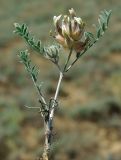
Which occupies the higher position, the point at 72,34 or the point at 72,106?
the point at 72,106

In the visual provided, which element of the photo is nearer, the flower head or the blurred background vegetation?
the flower head

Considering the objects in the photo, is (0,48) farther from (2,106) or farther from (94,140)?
(94,140)

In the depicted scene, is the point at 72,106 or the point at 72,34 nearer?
the point at 72,34

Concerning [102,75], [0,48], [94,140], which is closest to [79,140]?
[94,140]

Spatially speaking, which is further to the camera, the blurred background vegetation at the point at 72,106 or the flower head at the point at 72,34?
the blurred background vegetation at the point at 72,106

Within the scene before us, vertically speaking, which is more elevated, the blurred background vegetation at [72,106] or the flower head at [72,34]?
the blurred background vegetation at [72,106]

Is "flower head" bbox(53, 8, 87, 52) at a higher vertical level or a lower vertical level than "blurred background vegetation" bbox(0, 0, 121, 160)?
lower
